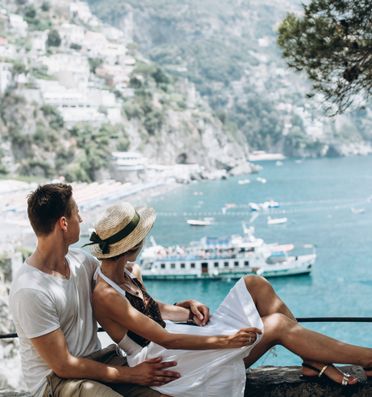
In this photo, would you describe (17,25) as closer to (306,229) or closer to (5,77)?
(5,77)

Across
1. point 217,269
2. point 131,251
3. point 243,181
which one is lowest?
point 243,181

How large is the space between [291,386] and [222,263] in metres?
18.2

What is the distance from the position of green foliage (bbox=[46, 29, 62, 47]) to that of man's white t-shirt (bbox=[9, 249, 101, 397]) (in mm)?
47611

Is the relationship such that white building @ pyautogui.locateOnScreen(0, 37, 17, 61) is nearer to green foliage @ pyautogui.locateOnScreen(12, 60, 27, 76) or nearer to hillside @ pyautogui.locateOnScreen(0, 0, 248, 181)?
hillside @ pyautogui.locateOnScreen(0, 0, 248, 181)

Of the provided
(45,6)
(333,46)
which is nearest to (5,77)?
(45,6)

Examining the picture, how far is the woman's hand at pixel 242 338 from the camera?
4.25 feet

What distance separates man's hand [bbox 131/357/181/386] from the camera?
4.18 ft

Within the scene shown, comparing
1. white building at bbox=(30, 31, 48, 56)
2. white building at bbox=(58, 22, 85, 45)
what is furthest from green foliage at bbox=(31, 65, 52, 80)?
white building at bbox=(58, 22, 85, 45)

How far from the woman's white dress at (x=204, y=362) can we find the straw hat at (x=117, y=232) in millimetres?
54

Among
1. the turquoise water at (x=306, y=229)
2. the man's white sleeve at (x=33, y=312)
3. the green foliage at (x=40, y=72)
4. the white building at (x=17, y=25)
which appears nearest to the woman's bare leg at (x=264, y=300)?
the man's white sleeve at (x=33, y=312)

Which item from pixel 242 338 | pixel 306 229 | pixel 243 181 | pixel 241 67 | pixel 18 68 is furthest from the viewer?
pixel 241 67

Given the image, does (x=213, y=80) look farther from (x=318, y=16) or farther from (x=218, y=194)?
(x=318, y=16)

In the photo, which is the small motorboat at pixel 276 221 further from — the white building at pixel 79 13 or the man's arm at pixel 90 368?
the white building at pixel 79 13

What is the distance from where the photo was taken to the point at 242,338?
1297mm
